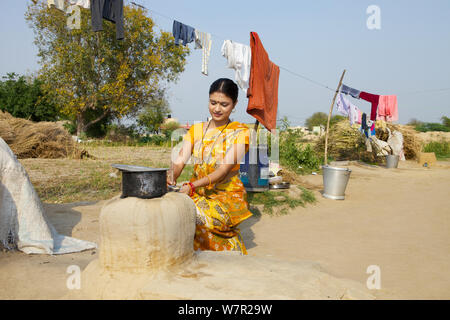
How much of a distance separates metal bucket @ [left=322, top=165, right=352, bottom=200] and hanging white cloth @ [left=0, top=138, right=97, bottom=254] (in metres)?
4.23

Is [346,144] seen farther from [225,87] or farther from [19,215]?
[19,215]

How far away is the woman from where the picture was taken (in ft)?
7.54

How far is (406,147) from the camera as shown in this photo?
43.4 feet

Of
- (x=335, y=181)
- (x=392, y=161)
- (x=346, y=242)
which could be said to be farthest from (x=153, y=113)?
(x=346, y=242)

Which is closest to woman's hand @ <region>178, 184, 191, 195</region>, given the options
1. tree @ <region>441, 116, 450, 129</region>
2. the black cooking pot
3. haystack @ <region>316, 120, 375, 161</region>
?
the black cooking pot

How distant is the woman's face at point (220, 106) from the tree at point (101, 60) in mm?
14077

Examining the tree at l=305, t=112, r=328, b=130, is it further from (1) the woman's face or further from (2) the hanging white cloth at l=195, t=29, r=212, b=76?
(1) the woman's face

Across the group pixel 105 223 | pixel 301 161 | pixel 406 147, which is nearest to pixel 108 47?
pixel 301 161

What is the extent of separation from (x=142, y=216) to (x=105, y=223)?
0.21 meters

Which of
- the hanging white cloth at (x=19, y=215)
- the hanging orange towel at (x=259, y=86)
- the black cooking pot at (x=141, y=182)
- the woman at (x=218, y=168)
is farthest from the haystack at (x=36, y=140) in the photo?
the black cooking pot at (x=141, y=182)

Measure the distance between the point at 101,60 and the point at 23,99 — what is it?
25.1 feet

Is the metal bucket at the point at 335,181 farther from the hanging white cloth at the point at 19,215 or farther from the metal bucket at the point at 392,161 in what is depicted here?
the metal bucket at the point at 392,161

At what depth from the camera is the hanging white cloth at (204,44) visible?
6.99m
